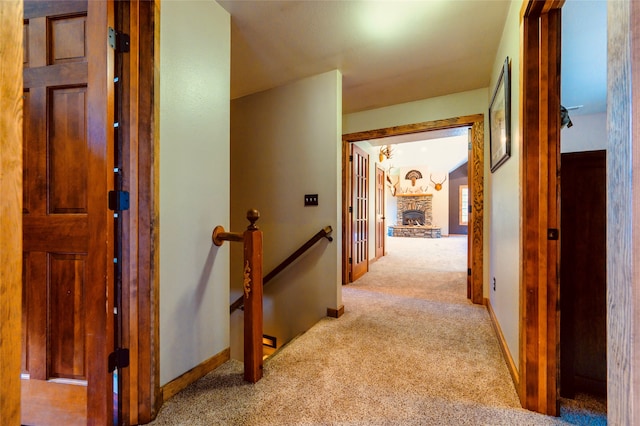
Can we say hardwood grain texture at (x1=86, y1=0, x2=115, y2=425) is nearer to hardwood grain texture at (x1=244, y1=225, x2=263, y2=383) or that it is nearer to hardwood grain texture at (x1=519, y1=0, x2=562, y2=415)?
hardwood grain texture at (x1=244, y1=225, x2=263, y2=383)

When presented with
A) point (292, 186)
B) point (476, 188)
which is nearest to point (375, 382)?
point (292, 186)

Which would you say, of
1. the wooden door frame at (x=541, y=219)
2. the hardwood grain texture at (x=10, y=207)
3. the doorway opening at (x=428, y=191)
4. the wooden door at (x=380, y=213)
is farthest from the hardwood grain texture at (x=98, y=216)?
the doorway opening at (x=428, y=191)

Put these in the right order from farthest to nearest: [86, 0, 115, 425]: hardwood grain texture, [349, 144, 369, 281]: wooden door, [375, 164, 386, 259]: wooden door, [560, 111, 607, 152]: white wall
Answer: [375, 164, 386, 259]: wooden door, [349, 144, 369, 281]: wooden door, [560, 111, 607, 152]: white wall, [86, 0, 115, 425]: hardwood grain texture

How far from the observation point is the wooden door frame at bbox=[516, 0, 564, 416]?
1.27 meters

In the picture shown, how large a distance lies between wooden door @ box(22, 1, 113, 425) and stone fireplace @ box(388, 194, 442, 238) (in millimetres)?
11029

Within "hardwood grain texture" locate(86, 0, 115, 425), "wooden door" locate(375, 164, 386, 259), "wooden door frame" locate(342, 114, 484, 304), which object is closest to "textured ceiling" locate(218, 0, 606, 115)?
"wooden door frame" locate(342, 114, 484, 304)

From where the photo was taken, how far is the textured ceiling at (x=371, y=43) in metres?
1.79

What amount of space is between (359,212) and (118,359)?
338cm

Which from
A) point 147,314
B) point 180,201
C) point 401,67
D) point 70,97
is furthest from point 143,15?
point 401,67

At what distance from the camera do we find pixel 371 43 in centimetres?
215

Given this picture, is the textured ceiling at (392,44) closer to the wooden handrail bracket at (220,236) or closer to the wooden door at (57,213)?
the wooden door at (57,213)

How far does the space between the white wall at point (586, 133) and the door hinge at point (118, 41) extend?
4.79 m

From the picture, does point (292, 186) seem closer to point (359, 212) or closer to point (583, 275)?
point (359, 212)

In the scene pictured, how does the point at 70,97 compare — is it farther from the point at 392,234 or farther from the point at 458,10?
the point at 392,234
